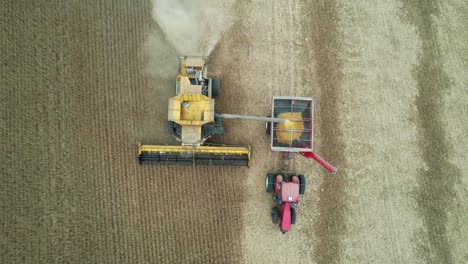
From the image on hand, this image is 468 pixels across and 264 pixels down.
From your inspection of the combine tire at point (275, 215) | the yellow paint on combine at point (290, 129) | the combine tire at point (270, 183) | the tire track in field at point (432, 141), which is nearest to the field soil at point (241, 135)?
the tire track in field at point (432, 141)

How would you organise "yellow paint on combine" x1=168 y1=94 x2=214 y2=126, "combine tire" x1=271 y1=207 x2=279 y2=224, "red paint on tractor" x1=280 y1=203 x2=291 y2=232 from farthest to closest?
1. "combine tire" x1=271 y1=207 x2=279 y2=224
2. "red paint on tractor" x1=280 y1=203 x2=291 y2=232
3. "yellow paint on combine" x1=168 y1=94 x2=214 y2=126

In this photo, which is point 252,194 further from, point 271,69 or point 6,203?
point 6,203

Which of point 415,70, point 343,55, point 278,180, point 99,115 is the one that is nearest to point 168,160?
point 99,115

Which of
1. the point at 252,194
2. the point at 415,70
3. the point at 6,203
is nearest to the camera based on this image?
the point at 6,203

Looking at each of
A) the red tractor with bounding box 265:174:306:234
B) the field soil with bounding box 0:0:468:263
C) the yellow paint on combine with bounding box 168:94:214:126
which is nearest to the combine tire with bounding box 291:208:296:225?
the red tractor with bounding box 265:174:306:234

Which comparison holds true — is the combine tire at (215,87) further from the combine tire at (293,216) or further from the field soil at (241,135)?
the combine tire at (293,216)

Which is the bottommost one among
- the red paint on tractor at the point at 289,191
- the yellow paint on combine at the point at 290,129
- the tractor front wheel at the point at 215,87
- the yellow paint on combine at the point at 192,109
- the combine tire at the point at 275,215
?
the combine tire at the point at 275,215

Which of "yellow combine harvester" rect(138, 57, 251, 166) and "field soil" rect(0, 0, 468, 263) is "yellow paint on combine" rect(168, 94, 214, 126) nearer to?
"yellow combine harvester" rect(138, 57, 251, 166)
